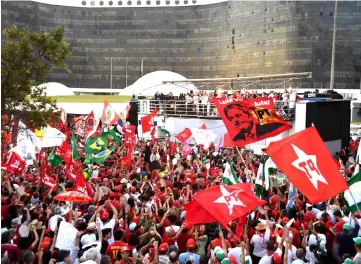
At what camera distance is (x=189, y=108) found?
27.4 meters

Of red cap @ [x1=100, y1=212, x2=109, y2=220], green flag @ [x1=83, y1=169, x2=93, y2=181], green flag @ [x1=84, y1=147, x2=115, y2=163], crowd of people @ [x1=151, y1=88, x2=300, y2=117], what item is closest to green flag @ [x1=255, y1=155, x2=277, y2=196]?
red cap @ [x1=100, y1=212, x2=109, y2=220]

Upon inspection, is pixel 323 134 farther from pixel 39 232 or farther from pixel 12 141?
pixel 39 232

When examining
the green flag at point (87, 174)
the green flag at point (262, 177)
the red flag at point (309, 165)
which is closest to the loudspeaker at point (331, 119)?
the green flag at point (262, 177)

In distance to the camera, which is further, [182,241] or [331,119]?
[331,119]

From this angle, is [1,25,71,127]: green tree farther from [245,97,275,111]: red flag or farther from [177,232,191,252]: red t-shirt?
[177,232,191,252]: red t-shirt

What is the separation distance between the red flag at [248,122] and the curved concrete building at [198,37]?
241 ft

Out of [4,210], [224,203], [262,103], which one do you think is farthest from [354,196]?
[4,210]

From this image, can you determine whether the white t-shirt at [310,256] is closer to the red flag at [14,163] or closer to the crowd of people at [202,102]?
the red flag at [14,163]

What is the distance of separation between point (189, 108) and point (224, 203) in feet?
67.7

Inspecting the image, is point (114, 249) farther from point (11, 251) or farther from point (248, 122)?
point (248, 122)

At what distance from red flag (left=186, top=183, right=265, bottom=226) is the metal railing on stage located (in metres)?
15.2

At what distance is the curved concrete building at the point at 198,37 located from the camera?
81.9 metres

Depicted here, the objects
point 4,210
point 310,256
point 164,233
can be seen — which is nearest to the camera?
point 310,256

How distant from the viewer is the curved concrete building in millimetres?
81875
